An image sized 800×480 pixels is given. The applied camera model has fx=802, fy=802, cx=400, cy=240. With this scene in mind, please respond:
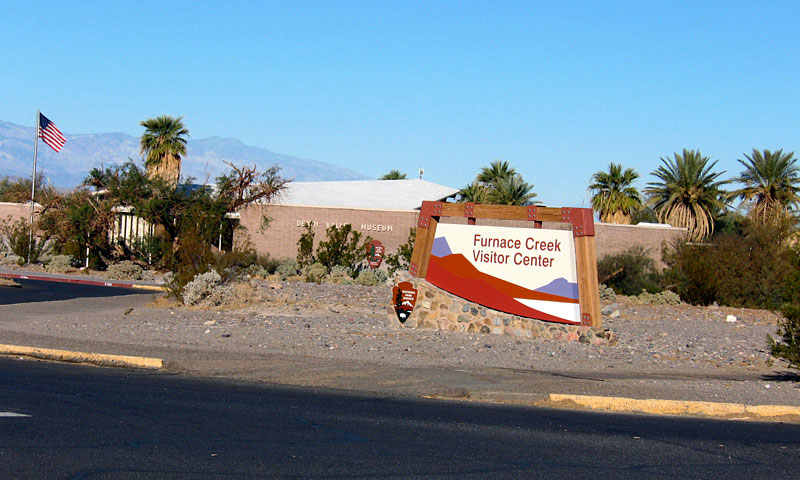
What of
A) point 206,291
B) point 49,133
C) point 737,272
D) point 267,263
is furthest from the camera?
point 49,133

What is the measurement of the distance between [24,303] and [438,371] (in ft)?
44.6

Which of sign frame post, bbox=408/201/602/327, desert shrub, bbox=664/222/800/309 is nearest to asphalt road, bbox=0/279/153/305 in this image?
sign frame post, bbox=408/201/602/327

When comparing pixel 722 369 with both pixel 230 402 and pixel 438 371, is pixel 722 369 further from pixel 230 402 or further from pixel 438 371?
pixel 230 402

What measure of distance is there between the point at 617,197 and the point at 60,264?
32932 mm

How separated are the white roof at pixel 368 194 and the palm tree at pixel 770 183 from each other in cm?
1781

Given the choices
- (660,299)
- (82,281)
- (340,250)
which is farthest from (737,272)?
(82,281)

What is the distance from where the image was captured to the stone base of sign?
17.3 m

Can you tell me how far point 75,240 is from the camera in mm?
37125

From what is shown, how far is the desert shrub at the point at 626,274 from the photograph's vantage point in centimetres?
3462

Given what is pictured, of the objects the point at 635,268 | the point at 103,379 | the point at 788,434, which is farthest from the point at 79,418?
the point at 635,268

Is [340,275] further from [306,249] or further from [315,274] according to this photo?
[306,249]

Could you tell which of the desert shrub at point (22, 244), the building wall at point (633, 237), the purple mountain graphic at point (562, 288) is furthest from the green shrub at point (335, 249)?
the purple mountain graphic at point (562, 288)

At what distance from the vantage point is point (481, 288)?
59.3 ft

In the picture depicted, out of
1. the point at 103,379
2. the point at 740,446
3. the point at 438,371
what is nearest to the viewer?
the point at 740,446
